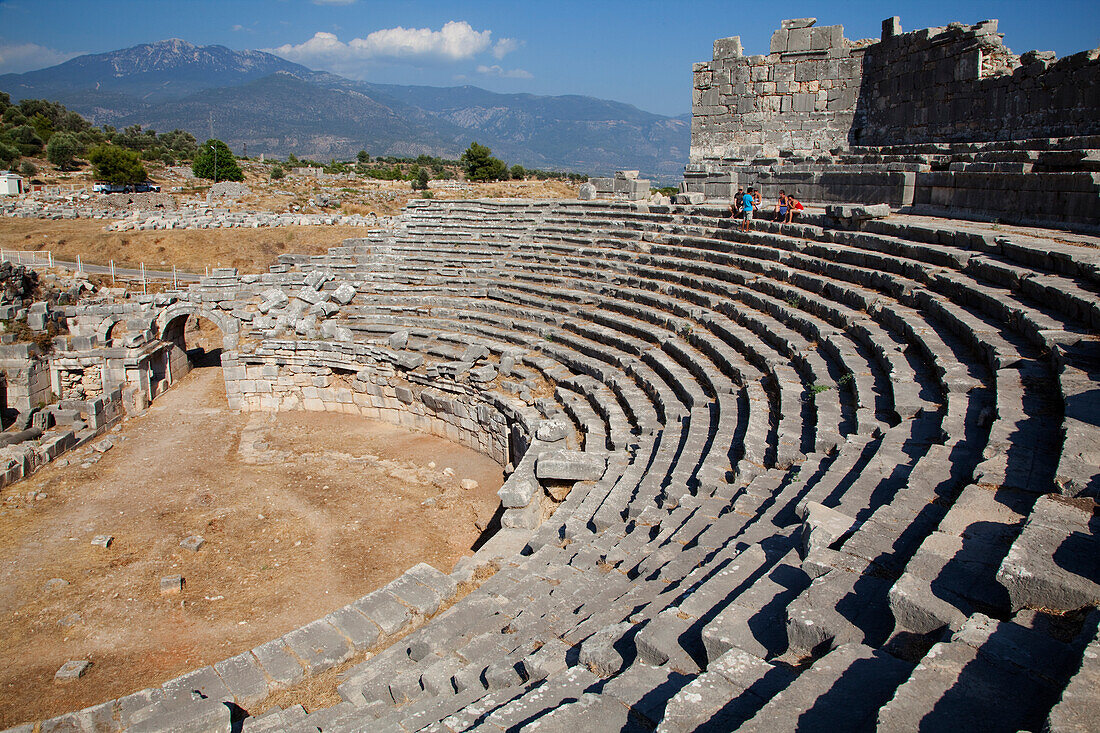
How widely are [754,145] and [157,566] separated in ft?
52.2

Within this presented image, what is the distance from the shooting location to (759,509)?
6023 millimetres

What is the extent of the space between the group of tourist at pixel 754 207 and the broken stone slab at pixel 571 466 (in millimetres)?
6997

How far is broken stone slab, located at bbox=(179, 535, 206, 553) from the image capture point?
33.4 ft

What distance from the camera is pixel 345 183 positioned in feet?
183

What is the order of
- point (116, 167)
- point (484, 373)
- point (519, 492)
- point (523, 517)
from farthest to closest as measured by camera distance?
point (116, 167)
point (484, 373)
point (519, 492)
point (523, 517)

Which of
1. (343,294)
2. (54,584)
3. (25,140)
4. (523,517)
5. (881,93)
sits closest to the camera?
(523,517)

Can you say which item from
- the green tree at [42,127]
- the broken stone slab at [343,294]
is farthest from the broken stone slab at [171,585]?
the green tree at [42,127]

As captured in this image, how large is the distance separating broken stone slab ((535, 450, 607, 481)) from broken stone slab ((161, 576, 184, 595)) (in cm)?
487

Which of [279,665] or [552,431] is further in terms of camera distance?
[552,431]

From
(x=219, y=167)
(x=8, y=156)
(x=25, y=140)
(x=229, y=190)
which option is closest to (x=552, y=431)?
(x=229, y=190)

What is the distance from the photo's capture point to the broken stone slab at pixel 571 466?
893 cm

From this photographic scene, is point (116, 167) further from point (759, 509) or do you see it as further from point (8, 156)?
point (759, 509)

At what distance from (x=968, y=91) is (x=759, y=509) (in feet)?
40.2

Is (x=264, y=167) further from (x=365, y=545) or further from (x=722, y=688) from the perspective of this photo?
(x=722, y=688)
